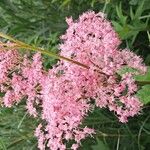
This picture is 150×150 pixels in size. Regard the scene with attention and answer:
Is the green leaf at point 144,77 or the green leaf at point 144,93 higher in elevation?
the green leaf at point 144,77

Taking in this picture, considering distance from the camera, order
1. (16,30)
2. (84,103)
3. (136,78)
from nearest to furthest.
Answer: (84,103), (136,78), (16,30)

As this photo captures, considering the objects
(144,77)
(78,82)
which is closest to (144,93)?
(144,77)

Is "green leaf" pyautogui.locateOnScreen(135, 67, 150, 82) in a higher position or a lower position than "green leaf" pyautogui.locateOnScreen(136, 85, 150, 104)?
higher

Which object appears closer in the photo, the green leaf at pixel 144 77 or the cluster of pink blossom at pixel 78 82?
the cluster of pink blossom at pixel 78 82

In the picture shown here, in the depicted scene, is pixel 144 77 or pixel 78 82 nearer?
pixel 78 82

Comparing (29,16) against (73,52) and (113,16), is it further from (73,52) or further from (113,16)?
(73,52)

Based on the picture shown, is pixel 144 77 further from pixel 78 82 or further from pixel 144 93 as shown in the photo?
pixel 78 82

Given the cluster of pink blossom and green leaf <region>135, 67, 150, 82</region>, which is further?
green leaf <region>135, 67, 150, 82</region>

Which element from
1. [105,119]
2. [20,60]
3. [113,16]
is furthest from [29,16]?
[20,60]
